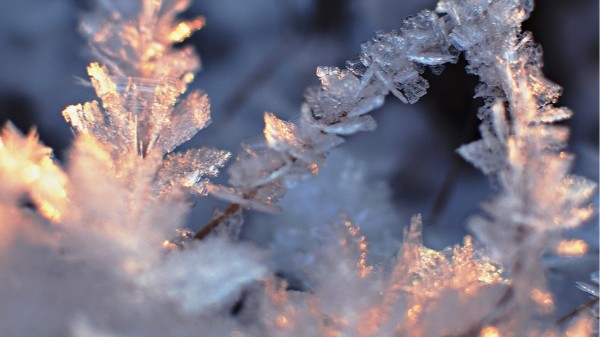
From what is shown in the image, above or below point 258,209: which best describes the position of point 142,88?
above

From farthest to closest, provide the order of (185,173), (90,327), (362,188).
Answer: (362,188), (185,173), (90,327)

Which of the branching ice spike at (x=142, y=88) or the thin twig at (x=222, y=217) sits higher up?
the branching ice spike at (x=142, y=88)

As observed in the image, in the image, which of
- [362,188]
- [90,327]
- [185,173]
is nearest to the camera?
[90,327]

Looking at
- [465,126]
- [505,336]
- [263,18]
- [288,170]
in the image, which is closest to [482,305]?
[505,336]

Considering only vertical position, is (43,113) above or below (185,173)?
above

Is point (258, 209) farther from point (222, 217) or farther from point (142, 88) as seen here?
Answer: point (142, 88)

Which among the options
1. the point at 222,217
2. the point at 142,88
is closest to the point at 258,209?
the point at 222,217

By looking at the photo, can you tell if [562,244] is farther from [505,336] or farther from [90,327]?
[90,327]

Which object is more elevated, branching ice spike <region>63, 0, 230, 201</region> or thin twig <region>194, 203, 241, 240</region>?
branching ice spike <region>63, 0, 230, 201</region>
